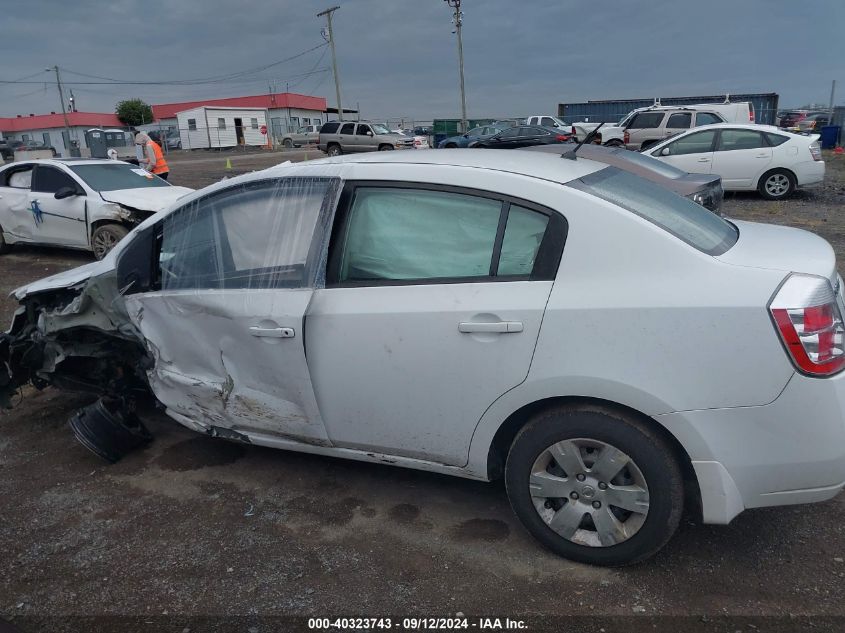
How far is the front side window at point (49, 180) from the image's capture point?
898 cm

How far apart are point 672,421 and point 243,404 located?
2091 mm

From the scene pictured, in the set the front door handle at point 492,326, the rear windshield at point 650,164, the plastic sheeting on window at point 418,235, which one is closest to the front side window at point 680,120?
the rear windshield at point 650,164

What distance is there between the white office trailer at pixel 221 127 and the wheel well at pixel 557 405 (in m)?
54.3

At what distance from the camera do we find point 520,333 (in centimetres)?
258

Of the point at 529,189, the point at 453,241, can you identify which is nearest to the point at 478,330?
the point at 453,241

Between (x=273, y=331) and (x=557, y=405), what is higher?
(x=273, y=331)

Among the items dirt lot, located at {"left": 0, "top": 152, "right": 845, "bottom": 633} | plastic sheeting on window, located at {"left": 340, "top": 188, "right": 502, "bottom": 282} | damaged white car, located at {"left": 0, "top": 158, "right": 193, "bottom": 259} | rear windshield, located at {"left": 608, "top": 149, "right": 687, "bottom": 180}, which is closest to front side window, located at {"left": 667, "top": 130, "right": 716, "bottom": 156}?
rear windshield, located at {"left": 608, "top": 149, "right": 687, "bottom": 180}

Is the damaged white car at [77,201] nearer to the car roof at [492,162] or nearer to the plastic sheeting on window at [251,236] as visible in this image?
the plastic sheeting on window at [251,236]

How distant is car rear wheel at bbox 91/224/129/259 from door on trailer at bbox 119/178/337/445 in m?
5.50

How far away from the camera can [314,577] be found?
2.80 m

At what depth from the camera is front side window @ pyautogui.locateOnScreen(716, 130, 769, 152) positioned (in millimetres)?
13070

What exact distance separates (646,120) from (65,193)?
51.8ft

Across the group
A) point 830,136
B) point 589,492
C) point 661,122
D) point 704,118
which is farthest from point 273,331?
point 830,136

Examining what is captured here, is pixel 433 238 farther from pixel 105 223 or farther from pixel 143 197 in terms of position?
pixel 105 223
